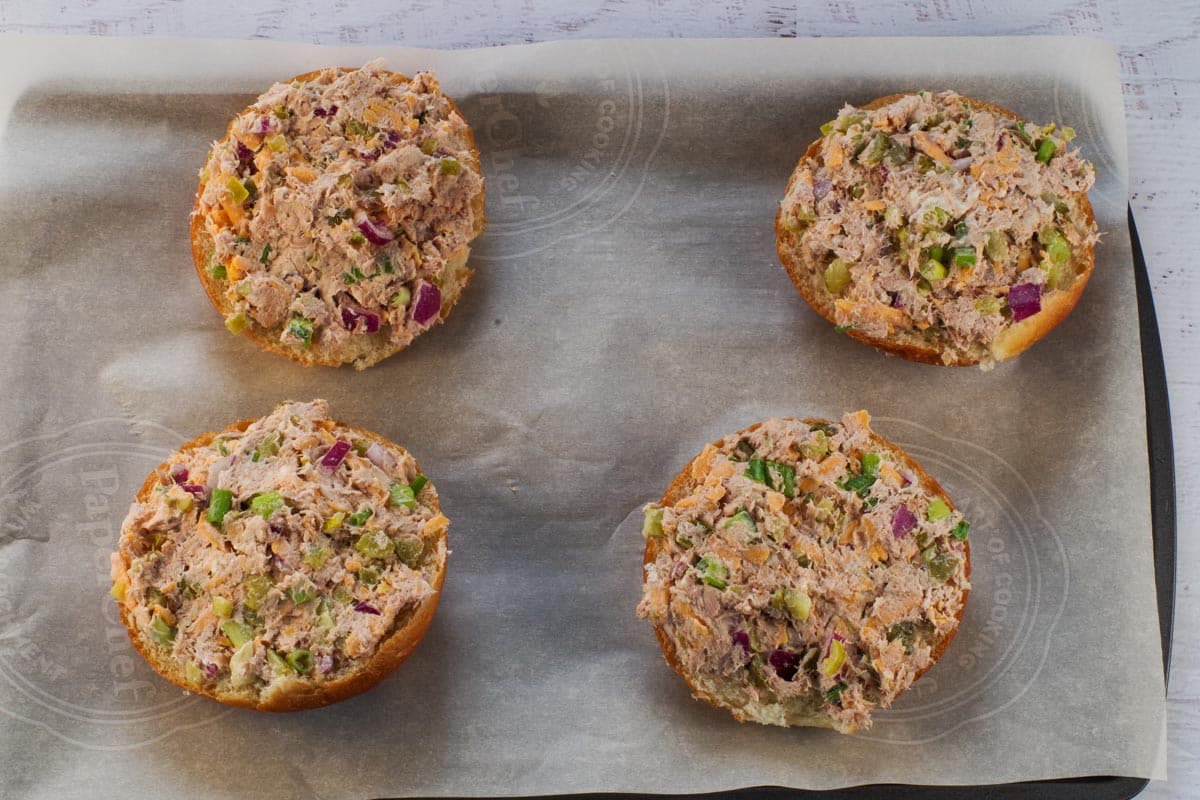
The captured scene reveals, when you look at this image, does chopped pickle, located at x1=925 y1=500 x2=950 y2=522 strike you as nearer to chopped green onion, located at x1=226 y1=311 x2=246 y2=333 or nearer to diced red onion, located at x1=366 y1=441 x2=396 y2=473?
diced red onion, located at x1=366 y1=441 x2=396 y2=473

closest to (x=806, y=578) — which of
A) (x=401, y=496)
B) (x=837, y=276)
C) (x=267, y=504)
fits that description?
(x=837, y=276)

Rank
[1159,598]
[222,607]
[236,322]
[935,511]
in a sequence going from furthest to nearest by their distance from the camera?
[1159,598] < [236,322] < [935,511] < [222,607]

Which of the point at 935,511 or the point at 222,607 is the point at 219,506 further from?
the point at 935,511

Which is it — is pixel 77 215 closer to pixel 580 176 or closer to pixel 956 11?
pixel 580 176

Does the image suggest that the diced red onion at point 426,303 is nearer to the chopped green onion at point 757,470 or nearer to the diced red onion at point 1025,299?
the chopped green onion at point 757,470

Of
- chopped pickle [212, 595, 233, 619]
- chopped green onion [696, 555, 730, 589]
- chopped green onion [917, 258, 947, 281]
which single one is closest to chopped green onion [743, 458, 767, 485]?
chopped green onion [696, 555, 730, 589]

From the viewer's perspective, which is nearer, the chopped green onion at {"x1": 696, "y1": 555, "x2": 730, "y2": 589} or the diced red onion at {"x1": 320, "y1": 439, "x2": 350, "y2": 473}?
the chopped green onion at {"x1": 696, "y1": 555, "x2": 730, "y2": 589}
